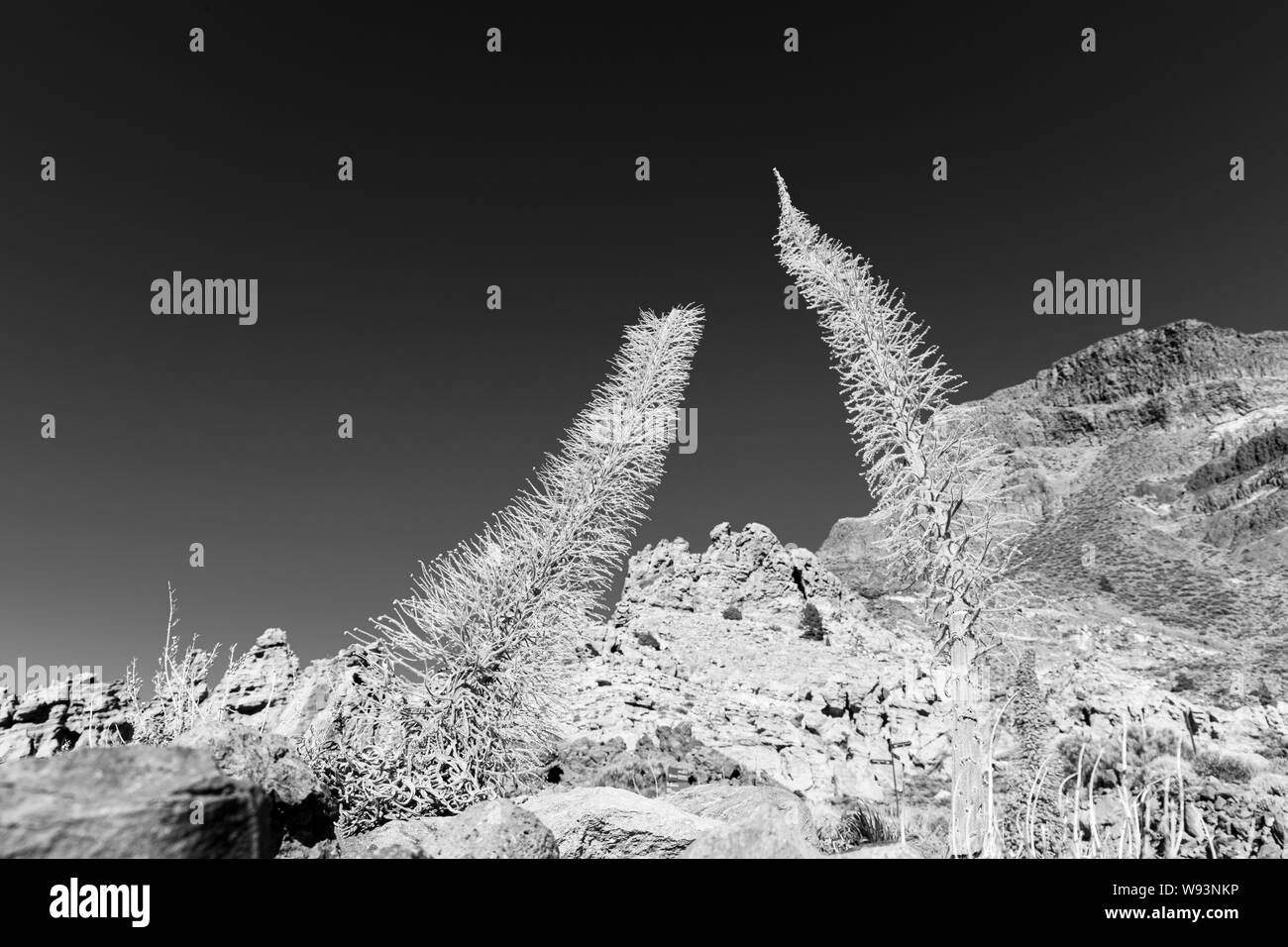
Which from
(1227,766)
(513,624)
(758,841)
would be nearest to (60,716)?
(513,624)

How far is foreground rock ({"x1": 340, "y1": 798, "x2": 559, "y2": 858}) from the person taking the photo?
306 cm

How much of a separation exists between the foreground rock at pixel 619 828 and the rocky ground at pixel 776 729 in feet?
0.06

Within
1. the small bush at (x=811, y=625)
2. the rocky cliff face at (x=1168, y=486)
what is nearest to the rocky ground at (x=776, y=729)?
the rocky cliff face at (x=1168, y=486)

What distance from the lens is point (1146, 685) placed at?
25688 millimetres

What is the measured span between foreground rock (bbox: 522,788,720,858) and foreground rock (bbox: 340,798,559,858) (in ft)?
3.54

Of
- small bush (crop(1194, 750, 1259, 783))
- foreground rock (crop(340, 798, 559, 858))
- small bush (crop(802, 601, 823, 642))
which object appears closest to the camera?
foreground rock (crop(340, 798, 559, 858))

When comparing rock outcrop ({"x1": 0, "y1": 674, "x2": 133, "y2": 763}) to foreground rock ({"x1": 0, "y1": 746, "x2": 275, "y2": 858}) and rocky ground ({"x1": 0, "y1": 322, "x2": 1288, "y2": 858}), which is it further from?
foreground rock ({"x1": 0, "y1": 746, "x2": 275, "y2": 858})

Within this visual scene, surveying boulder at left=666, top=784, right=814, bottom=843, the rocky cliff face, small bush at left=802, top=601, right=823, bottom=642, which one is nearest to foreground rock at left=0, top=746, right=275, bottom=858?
boulder at left=666, top=784, right=814, bottom=843

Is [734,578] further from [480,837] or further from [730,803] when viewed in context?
[480,837]

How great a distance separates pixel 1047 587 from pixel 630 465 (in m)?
59.8

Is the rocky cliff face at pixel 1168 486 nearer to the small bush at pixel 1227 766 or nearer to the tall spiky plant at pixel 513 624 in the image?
→ the tall spiky plant at pixel 513 624

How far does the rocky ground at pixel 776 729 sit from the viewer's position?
2395 millimetres

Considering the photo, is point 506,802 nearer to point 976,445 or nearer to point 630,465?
point 630,465
